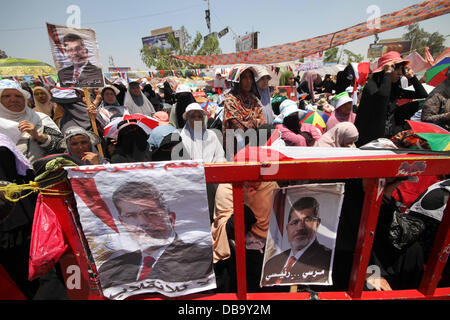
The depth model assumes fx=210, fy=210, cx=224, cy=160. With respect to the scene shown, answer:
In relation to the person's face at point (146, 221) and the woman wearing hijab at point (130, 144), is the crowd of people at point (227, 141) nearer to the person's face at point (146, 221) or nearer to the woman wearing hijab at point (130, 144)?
the woman wearing hijab at point (130, 144)

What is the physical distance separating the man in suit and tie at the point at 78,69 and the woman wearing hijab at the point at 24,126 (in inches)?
18.8

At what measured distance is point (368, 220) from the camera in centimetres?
116

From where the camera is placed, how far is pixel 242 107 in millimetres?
2928

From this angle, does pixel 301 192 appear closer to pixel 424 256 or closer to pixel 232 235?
pixel 232 235

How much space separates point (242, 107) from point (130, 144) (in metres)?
1.53

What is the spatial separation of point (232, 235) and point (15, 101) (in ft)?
9.22

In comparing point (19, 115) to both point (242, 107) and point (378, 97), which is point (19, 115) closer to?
point (242, 107)

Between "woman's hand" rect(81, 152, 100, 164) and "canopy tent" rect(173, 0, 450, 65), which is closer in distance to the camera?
"woman's hand" rect(81, 152, 100, 164)

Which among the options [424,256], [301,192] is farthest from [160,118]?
[424,256]

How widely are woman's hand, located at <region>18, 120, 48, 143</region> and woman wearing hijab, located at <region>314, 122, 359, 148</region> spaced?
10.5 ft

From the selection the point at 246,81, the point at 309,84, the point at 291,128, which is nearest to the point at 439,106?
the point at 291,128

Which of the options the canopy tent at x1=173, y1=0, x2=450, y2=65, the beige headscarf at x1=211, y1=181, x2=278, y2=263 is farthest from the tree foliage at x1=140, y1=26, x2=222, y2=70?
the beige headscarf at x1=211, y1=181, x2=278, y2=263

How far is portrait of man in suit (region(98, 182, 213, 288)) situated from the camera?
110 cm

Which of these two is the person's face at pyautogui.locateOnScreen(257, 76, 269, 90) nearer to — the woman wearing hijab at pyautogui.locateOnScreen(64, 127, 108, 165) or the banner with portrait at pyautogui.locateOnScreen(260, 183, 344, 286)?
the woman wearing hijab at pyautogui.locateOnScreen(64, 127, 108, 165)
